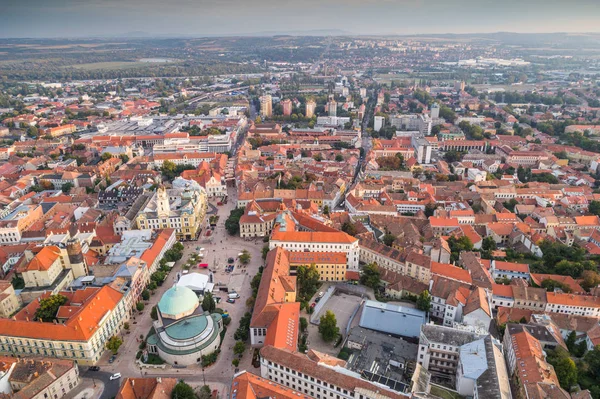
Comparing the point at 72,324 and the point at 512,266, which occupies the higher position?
the point at 72,324

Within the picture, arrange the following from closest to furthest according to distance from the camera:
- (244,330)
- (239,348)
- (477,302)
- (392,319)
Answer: (239,348) → (477,302) → (244,330) → (392,319)

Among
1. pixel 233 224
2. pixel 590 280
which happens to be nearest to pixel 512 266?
pixel 590 280

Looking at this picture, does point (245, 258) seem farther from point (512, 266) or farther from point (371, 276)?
point (512, 266)

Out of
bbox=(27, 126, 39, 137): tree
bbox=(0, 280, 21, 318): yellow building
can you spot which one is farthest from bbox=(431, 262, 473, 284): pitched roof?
bbox=(27, 126, 39, 137): tree

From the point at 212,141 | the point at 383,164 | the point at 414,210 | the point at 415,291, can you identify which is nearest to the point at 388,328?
the point at 415,291

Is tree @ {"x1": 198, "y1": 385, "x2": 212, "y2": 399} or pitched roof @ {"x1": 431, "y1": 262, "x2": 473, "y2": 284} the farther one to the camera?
pitched roof @ {"x1": 431, "y1": 262, "x2": 473, "y2": 284}

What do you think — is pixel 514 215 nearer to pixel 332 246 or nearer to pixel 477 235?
pixel 477 235

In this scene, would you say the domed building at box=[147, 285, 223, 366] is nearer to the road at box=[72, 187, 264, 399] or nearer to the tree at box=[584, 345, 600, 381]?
the road at box=[72, 187, 264, 399]
